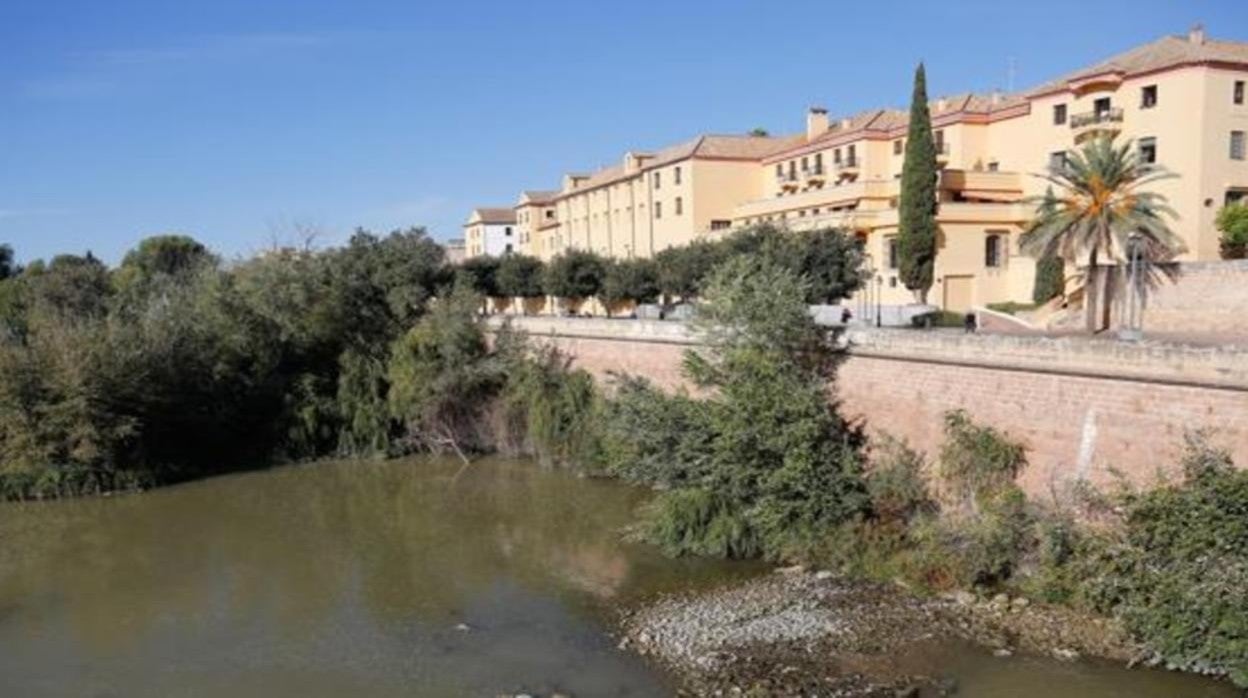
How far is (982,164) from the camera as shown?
40.7 m

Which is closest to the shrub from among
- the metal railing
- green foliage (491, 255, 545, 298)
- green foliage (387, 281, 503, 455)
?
green foliage (387, 281, 503, 455)

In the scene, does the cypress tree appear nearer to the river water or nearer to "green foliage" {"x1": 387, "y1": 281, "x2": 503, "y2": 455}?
the river water

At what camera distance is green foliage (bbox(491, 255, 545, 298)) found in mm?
48094

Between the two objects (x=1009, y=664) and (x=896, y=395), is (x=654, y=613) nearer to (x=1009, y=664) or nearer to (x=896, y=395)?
(x=1009, y=664)

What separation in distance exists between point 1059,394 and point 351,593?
1419 centimetres

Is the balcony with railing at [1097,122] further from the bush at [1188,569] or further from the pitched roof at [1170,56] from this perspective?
the bush at [1188,569]

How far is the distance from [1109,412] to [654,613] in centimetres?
865

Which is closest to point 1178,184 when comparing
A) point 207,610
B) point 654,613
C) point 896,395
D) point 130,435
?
point 896,395

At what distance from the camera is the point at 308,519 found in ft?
86.4

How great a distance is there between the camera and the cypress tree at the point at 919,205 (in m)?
→ 33.5

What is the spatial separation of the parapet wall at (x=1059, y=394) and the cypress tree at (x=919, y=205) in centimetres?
1203

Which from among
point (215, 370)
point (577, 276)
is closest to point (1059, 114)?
point (577, 276)

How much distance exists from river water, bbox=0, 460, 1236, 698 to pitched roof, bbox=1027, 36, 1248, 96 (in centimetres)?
2200

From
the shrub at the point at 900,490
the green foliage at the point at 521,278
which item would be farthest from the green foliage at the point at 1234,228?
the green foliage at the point at 521,278
